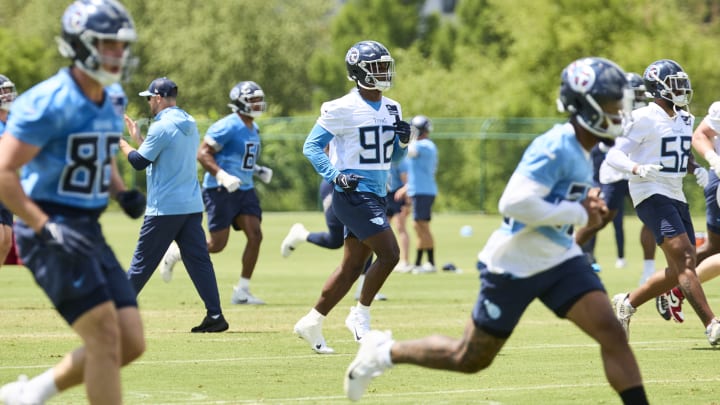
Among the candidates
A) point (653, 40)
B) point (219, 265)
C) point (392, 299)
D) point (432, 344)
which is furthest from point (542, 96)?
point (432, 344)

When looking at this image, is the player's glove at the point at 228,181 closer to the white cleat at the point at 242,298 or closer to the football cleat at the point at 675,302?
the white cleat at the point at 242,298

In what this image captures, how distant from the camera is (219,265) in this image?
67.0 feet

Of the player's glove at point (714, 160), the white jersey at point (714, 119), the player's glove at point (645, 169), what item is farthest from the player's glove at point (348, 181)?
the white jersey at point (714, 119)

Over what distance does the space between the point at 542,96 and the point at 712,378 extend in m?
32.9

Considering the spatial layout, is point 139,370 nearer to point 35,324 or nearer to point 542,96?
point 35,324

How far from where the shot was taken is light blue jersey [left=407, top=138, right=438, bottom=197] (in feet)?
64.8

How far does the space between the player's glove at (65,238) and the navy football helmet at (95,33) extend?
761mm

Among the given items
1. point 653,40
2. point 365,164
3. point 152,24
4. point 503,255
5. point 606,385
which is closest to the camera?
point 503,255

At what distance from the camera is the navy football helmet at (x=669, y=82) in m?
10.5

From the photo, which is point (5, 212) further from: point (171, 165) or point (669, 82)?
point (669, 82)

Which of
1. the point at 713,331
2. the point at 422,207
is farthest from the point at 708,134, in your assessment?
the point at 422,207

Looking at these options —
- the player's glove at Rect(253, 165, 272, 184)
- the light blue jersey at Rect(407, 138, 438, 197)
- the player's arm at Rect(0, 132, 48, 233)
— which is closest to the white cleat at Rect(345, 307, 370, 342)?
the player's glove at Rect(253, 165, 272, 184)

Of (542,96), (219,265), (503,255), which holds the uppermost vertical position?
(503,255)

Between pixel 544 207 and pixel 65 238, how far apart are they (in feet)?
7.65
